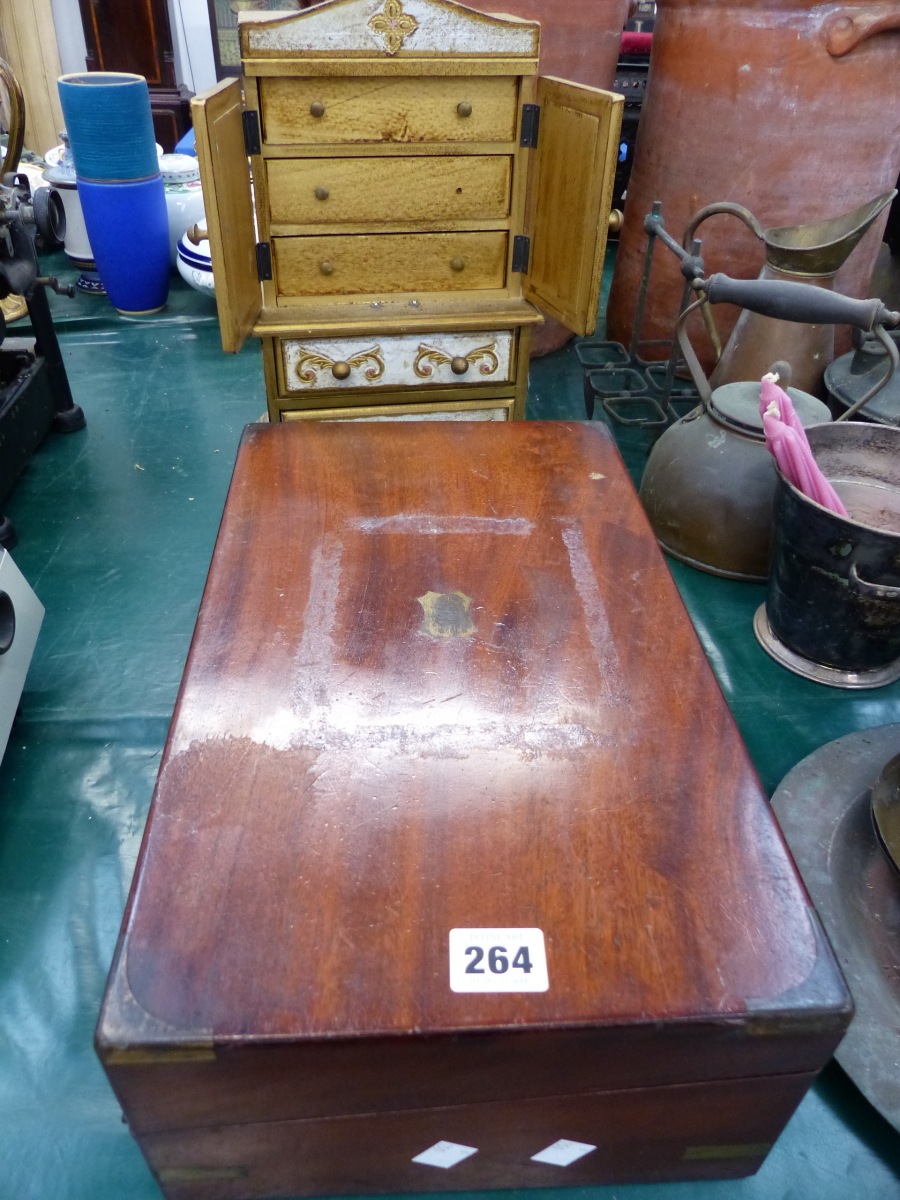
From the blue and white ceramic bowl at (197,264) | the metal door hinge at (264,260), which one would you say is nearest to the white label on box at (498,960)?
the metal door hinge at (264,260)

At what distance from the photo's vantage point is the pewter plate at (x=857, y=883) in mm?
1011

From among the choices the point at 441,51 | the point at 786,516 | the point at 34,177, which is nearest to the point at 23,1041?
the point at 786,516

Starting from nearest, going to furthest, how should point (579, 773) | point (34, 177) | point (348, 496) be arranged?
point (579, 773) < point (348, 496) < point (34, 177)

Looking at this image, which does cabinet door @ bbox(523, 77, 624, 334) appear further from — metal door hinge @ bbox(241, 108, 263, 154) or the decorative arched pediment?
metal door hinge @ bbox(241, 108, 263, 154)

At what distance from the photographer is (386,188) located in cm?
183

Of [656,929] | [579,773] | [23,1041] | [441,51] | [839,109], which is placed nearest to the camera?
[656,929]

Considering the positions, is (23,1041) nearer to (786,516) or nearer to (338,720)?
(338,720)

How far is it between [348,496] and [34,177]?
296 centimetres

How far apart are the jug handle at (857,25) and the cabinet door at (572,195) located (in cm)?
80

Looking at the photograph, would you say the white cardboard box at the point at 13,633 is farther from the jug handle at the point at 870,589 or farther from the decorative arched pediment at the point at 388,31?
the jug handle at the point at 870,589

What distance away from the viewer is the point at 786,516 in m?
1.51

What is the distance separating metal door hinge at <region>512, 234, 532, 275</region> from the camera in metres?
1.95

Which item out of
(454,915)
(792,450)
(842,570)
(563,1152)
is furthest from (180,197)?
(563,1152)

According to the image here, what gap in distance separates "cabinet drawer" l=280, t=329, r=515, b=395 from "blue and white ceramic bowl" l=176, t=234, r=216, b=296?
50.5 inches
